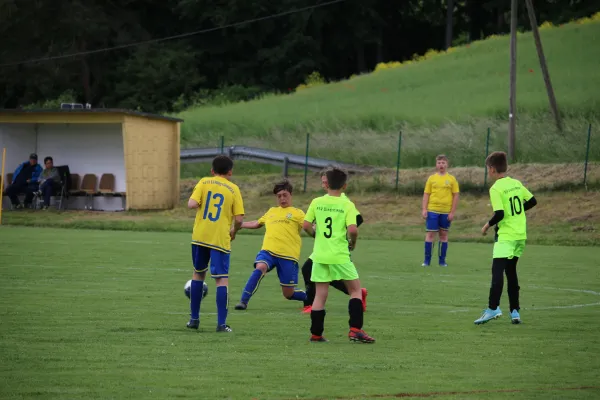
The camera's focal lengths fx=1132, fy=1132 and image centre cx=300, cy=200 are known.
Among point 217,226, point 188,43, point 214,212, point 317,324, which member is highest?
point 188,43

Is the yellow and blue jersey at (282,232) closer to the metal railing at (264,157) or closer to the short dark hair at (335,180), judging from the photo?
the short dark hair at (335,180)

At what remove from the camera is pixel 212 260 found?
458 inches

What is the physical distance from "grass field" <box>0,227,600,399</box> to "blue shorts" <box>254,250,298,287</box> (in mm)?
465

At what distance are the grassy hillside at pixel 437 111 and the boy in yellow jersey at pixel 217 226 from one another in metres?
28.1

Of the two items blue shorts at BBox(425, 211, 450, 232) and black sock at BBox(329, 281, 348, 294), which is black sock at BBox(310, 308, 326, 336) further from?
blue shorts at BBox(425, 211, 450, 232)

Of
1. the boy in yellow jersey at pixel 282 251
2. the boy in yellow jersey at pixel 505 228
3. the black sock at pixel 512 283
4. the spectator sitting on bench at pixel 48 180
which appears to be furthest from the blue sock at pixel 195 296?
the spectator sitting on bench at pixel 48 180

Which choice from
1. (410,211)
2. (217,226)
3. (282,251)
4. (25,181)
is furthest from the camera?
(25,181)

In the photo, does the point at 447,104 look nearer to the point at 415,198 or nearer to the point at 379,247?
the point at 415,198

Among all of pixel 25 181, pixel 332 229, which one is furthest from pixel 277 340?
pixel 25 181

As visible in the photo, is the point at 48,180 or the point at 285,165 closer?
the point at 48,180

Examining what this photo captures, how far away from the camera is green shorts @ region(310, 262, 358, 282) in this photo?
11167 millimetres

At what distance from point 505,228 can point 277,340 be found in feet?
10.3

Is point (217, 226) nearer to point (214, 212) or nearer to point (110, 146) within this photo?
point (214, 212)

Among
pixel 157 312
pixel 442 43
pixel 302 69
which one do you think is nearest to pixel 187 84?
pixel 302 69
